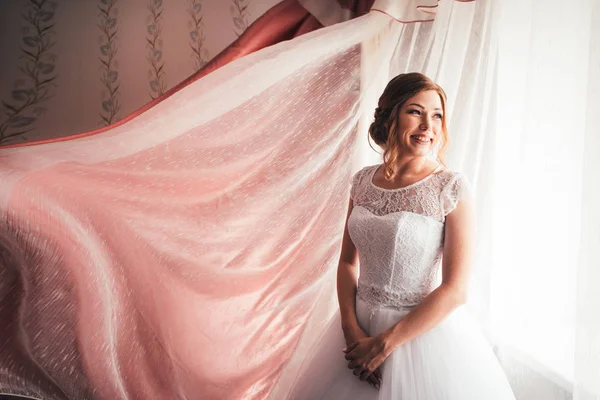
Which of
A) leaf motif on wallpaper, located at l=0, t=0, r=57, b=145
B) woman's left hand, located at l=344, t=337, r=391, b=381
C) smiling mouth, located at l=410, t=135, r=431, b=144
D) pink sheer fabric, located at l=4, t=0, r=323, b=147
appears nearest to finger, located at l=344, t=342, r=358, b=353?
woman's left hand, located at l=344, t=337, r=391, b=381

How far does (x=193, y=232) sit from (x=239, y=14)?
1.26 meters

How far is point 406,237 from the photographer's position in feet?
3.26

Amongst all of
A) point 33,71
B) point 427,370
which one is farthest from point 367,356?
point 33,71

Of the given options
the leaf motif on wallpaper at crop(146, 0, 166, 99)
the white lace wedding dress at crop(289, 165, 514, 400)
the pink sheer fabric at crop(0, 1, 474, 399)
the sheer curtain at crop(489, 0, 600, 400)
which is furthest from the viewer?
the leaf motif on wallpaper at crop(146, 0, 166, 99)

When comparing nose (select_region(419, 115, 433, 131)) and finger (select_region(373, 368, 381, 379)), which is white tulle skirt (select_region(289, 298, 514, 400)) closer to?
finger (select_region(373, 368, 381, 379))

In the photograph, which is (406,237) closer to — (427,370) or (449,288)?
(449,288)

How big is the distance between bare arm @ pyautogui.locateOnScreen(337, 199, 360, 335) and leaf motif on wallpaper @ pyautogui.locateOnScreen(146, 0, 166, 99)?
4.68 feet

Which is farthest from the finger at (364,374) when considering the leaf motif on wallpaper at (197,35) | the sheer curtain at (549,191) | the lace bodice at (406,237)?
the leaf motif on wallpaper at (197,35)

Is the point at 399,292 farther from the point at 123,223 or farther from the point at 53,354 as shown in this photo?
the point at 53,354

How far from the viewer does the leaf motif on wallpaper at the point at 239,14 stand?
2.23 meters

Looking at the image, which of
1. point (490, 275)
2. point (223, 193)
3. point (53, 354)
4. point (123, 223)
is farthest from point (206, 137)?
point (490, 275)

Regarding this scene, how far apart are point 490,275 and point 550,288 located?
192 mm

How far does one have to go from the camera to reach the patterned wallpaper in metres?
2.22

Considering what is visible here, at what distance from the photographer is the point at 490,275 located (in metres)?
1.17
